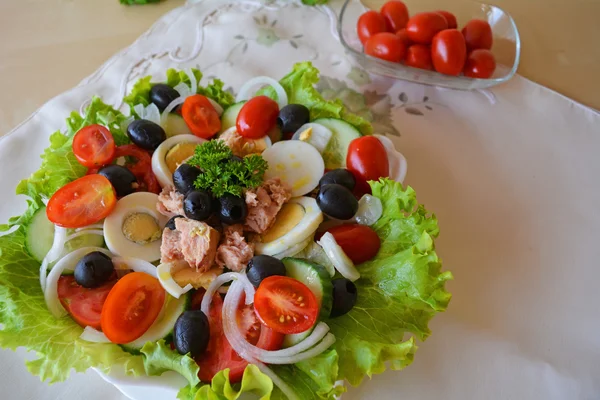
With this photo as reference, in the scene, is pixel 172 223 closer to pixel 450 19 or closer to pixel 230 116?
pixel 230 116

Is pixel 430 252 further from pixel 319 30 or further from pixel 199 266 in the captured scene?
pixel 319 30

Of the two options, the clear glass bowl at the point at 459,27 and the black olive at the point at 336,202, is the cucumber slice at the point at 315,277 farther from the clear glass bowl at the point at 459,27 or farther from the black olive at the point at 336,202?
the clear glass bowl at the point at 459,27

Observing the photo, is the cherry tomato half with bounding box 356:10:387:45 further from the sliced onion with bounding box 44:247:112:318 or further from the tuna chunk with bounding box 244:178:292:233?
the sliced onion with bounding box 44:247:112:318

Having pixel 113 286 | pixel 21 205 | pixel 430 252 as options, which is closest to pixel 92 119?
pixel 21 205

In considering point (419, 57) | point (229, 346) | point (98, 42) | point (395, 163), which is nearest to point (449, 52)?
point (419, 57)

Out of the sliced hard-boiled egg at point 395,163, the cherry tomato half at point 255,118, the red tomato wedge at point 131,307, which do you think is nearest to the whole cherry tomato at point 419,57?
the sliced hard-boiled egg at point 395,163

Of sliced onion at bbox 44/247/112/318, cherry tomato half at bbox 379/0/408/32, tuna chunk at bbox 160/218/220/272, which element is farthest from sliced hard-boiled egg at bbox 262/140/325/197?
cherry tomato half at bbox 379/0/408/32
